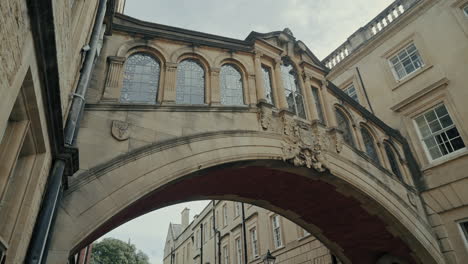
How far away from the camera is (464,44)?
493 inches

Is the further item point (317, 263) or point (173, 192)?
point (317, 263)

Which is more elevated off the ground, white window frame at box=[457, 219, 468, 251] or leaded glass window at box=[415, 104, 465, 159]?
leaded glass window at box=[415, 104, 465, 159]

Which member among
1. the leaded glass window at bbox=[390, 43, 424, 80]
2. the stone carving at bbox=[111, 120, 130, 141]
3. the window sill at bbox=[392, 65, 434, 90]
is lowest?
the stone carving at bbox=[111, 120, 130, 141]

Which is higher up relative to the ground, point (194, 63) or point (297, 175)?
point (194, 63)

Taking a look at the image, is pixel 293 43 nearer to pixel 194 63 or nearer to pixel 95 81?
pixel 194 63

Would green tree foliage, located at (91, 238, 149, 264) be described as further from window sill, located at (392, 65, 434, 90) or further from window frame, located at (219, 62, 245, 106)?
window frame, located at (219, 62, 245, 106)

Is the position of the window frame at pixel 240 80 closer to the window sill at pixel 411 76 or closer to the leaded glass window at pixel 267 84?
the leaded glass window at pixel 267 84

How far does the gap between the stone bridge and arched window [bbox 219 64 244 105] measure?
142 millimetres

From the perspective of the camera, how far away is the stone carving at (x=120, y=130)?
627cm

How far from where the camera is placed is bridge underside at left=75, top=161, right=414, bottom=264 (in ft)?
27.3

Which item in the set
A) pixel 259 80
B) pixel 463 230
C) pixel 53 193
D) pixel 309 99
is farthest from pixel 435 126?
pixel 53 193

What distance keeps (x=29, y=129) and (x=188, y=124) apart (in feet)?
12.9

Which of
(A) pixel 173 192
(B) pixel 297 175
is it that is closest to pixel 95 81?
(A) pixel 173 192

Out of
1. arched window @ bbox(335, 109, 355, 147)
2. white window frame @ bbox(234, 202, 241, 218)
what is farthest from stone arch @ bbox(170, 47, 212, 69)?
white window frame @ bbox(234, 202, 241, 218)
